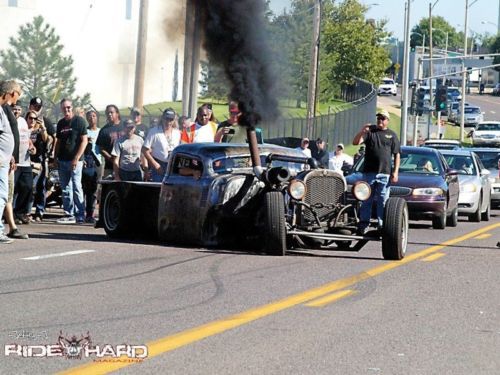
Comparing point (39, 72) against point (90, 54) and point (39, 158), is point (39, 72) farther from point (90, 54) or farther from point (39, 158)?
point (39, 158)

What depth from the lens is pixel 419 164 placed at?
2252cm

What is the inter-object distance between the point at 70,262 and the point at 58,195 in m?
8.64

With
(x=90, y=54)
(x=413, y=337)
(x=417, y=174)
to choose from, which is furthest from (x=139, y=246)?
(x=90, y=54)

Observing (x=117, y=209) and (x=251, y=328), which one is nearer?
(x=251, y=328)

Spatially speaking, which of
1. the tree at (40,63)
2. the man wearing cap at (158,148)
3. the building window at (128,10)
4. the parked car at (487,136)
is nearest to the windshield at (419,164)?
the man wearing cap at (158,148)

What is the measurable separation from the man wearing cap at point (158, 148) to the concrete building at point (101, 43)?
4801mm

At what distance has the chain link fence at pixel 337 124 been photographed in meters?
40.5

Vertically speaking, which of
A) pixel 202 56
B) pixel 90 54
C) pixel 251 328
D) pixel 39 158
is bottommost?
pixel 251 328

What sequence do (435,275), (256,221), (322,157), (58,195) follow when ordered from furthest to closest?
(322,157), (58,195), (256,221), (435,275)

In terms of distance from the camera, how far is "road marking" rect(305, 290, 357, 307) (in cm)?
1012

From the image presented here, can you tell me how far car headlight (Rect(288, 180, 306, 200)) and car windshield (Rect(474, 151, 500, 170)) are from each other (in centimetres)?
1779

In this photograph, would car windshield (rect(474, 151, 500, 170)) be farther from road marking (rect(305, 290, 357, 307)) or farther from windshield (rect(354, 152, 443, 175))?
road marking (rect(305, 290, 357, 307))

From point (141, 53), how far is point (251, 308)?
1503cm

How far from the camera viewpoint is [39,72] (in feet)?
124
